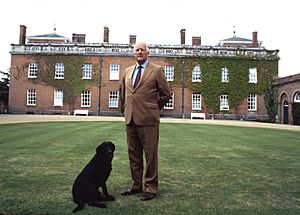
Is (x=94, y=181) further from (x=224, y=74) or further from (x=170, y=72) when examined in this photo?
(x=224, y=74)

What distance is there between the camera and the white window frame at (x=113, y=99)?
30422mm

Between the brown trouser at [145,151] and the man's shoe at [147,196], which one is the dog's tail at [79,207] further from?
the brown trouser at [145,151]

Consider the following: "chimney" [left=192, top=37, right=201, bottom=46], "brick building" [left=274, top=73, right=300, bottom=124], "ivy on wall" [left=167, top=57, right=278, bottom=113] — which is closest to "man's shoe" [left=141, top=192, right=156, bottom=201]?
"brick building" [left=274, top=73, right=300, bottom=124]

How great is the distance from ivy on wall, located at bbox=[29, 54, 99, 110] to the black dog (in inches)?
1109

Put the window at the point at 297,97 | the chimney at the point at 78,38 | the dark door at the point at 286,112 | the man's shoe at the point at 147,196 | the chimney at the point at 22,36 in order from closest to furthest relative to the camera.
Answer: the man's shoe at the point at 147,196, the window at the point at 297,97, the dark door at the point at 286,112, the chimney at the point at 22,36, the chimney at the point at 78,38

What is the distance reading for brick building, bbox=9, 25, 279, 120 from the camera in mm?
30516

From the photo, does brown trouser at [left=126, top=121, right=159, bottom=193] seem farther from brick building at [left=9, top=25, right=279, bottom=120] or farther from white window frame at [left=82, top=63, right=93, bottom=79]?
white window frame at [left=82, top=63, right=93, bottom=79]

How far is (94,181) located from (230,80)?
29.3 meters

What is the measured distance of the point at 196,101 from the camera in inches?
1212

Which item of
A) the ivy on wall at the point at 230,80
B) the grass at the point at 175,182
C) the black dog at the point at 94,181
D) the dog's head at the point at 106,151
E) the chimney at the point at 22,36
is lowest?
the grass at the point at 175,182

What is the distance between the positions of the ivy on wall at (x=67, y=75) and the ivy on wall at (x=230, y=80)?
397 inches

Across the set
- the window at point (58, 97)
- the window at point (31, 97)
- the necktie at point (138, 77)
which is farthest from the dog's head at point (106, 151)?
the window at point (31, 97)

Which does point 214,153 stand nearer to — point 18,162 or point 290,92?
point 18,162

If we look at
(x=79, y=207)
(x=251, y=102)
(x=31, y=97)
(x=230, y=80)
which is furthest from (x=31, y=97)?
(x=79, y=207)
